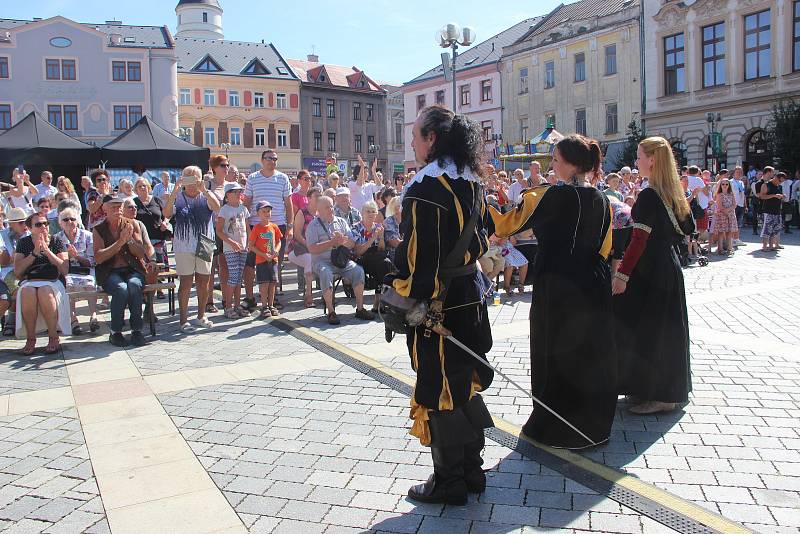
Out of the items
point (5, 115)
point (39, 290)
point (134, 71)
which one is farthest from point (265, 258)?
point (5, 115)

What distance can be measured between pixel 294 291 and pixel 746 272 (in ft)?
25.6

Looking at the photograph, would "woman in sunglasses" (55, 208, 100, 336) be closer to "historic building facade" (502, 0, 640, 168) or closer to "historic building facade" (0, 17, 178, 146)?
"historic building facade" (502, 0, 640, 168)

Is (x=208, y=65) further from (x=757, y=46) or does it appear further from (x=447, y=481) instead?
(x=447, y=481)

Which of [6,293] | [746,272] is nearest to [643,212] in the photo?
[6,293]

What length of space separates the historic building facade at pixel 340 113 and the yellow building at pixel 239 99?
1.79 metres

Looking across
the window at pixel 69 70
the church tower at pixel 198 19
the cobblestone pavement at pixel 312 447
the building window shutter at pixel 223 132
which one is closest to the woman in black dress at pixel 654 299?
the cobblestone pavement at pixel 312 447

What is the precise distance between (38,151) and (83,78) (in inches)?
1501

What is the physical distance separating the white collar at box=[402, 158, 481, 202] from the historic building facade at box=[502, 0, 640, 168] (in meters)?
40.0

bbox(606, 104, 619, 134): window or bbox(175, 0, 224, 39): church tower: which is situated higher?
bbox(175, 0, 224, 39): church tower

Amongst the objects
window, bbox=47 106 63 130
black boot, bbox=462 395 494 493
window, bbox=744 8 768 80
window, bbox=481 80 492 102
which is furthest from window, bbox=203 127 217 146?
black boot, bbox=462 395 494 493

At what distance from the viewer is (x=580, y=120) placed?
1793 inches

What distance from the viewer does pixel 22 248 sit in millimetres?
7574

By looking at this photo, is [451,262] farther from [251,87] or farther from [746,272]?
[251,87]

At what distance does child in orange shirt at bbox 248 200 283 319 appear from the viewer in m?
9.39
